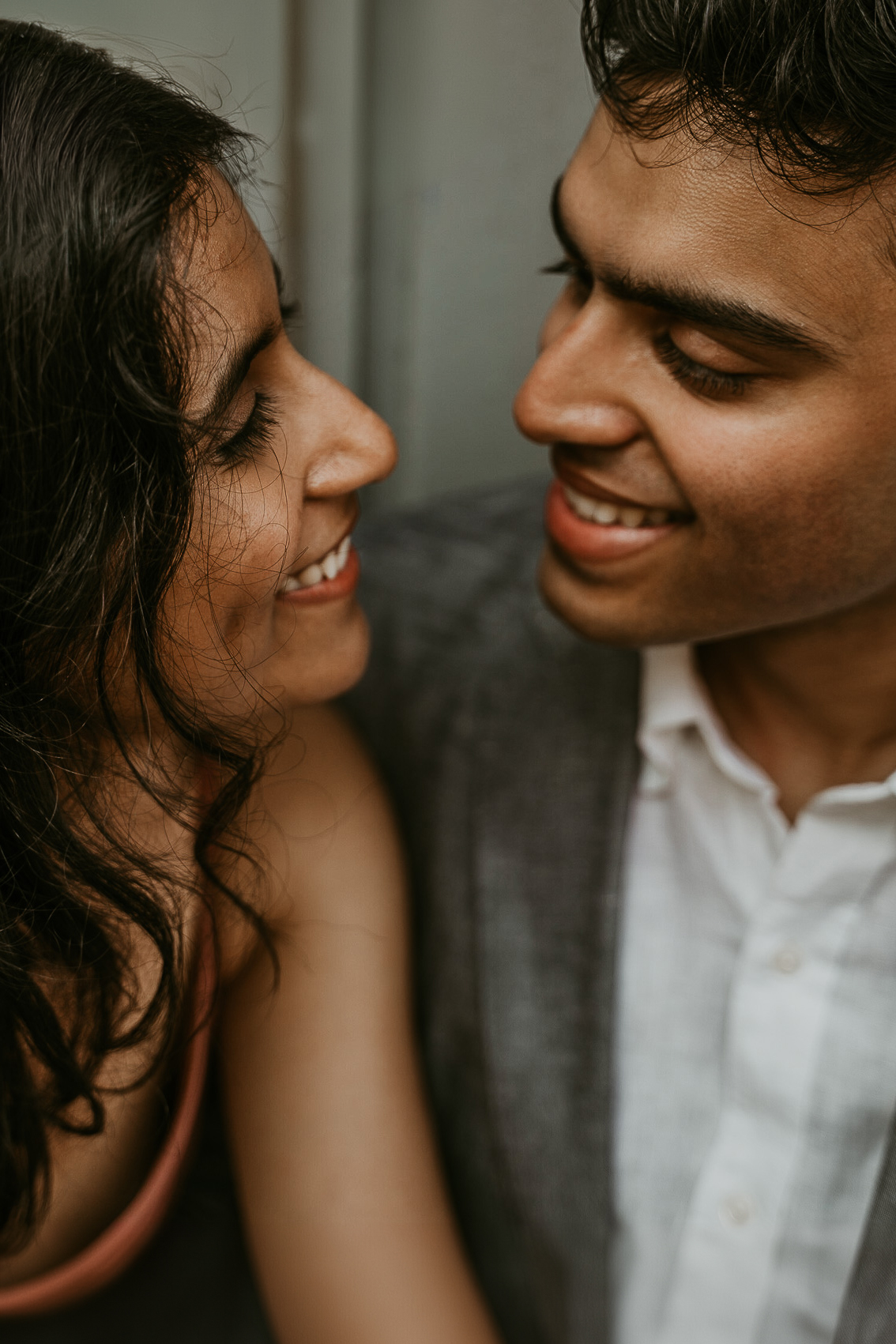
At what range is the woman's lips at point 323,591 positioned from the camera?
960mm

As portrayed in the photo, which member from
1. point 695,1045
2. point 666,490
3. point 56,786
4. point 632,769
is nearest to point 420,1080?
point 695,1045

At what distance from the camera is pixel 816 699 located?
1.12 m

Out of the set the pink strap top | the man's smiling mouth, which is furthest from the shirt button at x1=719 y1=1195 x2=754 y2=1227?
the man's smiling mouth

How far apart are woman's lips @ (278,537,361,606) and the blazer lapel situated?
0.28 meters

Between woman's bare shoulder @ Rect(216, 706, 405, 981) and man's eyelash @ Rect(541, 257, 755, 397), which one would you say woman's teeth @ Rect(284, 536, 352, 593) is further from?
man's eyelash @ Rect(541, 257, 755, 397)

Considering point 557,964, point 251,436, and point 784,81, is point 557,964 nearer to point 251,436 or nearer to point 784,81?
point 251,436

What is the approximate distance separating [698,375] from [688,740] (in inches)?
16.1

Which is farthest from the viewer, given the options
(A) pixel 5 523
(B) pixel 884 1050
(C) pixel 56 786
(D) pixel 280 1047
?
(D) pixel 280 1047

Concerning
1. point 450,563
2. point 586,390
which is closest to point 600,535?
point 586,390

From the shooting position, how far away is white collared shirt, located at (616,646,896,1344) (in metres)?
1.04

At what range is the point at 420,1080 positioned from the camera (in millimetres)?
1181

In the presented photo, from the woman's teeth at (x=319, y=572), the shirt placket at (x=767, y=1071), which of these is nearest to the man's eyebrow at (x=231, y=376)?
the woman's teeth at (x=319, y=572)

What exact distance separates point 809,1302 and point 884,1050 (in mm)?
258

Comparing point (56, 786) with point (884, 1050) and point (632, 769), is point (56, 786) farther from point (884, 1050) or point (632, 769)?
point (884, 1050)
